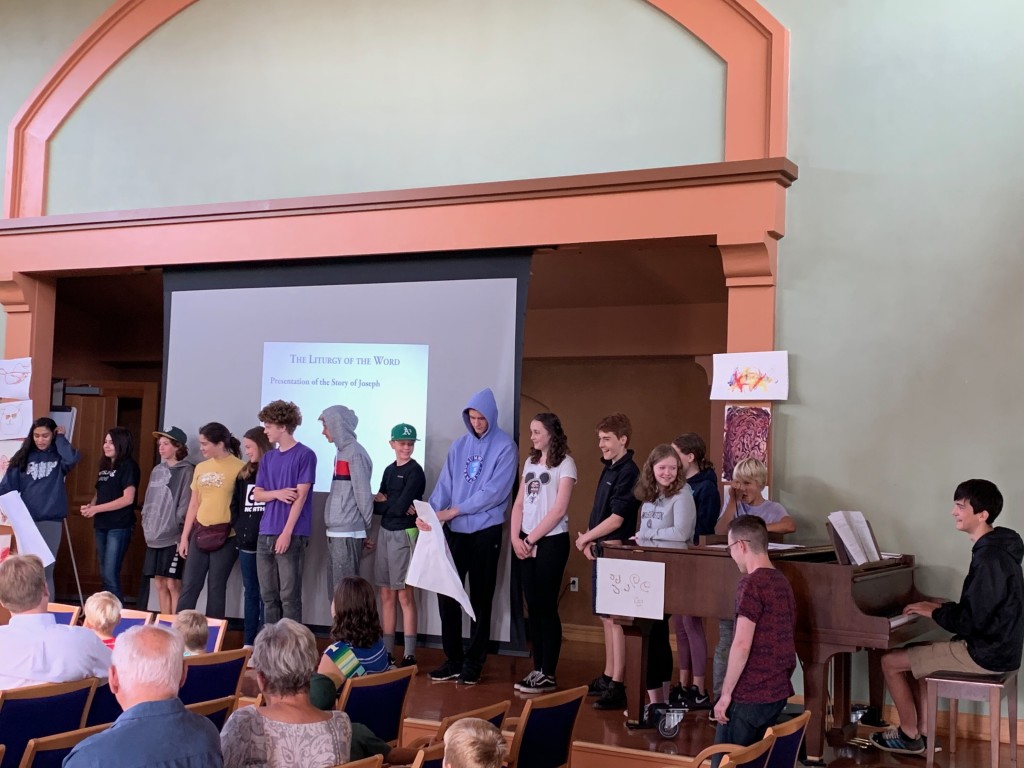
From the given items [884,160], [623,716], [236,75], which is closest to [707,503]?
[623,716]

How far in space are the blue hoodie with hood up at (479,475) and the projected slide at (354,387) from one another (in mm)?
433

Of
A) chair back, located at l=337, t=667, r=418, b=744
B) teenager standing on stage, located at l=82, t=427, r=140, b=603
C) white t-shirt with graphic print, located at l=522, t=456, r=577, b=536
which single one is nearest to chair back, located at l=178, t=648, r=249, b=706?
chair back, located at l=337, t=667, r=418, b=744

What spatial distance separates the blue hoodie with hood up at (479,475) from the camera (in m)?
5.97

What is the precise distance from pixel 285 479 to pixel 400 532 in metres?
0.76

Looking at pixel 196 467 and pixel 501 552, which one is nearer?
pixel 501 552

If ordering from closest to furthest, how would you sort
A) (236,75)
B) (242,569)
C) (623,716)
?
(623,716) → (242,569) → (236,75)

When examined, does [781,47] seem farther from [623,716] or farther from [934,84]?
[623,716]

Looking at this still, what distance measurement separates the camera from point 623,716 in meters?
5.08

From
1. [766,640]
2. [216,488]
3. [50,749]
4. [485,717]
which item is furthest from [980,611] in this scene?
[216,488]

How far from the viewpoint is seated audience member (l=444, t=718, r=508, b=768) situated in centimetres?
252

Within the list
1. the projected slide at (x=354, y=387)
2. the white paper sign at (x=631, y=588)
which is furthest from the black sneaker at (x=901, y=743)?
the projected slide at (x=354, y=387)

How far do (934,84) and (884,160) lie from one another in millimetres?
441

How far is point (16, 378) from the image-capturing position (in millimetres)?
7848

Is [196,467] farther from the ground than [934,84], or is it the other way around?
[934,84]
